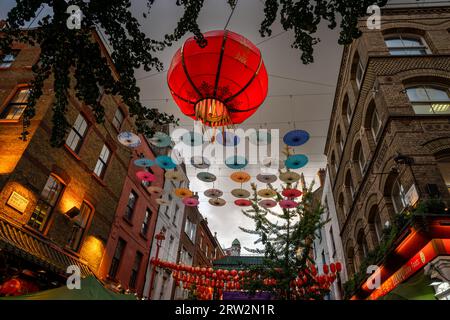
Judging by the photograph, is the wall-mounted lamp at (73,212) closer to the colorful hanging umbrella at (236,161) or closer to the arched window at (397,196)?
the colorful hanging umbrella at (236,161)

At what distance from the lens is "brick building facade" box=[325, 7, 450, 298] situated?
29.7ft

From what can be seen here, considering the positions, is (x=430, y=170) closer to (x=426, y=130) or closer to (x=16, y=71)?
(x=426, y=130)

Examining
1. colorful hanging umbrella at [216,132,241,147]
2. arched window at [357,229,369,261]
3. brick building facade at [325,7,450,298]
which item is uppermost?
brick building facade at [325,7,450,298]

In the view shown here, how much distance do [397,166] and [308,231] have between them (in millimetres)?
5930

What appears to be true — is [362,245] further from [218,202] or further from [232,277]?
[218,202]

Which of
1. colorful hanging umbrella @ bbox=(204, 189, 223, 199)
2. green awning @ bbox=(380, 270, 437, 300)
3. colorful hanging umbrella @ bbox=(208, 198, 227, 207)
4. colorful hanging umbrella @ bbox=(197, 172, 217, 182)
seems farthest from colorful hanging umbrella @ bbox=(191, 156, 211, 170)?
green awning @ bbox=(380, 270, 437, 300)

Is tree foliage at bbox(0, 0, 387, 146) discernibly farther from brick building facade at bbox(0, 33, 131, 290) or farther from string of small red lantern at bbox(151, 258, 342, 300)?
string of small red lantern at bbox(151, 258, 342, 300)

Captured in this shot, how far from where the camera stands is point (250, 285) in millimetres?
14055

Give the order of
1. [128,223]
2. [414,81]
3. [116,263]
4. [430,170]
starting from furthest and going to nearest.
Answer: [128,223] → [116,263] → [414,81] → [430,170]

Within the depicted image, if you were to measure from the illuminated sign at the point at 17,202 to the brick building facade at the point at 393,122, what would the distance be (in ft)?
41.3

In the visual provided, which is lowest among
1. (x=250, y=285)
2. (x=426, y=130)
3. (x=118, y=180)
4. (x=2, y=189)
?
(x=250, y=285)

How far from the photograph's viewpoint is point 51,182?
11445 mm

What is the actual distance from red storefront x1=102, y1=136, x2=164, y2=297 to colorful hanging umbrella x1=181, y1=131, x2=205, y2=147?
748 cm

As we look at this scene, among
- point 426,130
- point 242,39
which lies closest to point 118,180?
point 242,39
